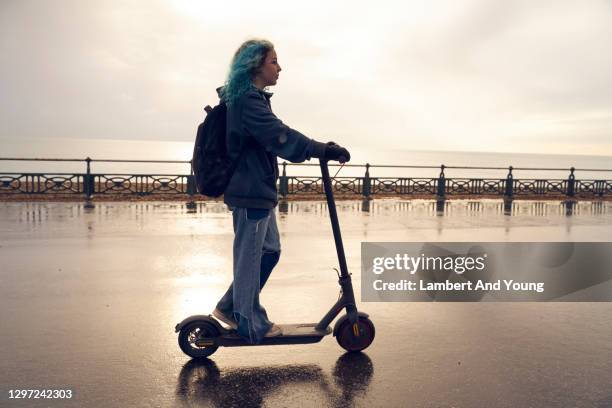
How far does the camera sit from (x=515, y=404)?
317 centimetres

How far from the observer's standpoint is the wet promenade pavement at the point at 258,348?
10.8ft

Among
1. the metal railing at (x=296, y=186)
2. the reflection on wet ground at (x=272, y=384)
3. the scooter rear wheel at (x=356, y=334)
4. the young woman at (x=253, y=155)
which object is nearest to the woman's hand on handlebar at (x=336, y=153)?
the young woman at (x=253, y=155)

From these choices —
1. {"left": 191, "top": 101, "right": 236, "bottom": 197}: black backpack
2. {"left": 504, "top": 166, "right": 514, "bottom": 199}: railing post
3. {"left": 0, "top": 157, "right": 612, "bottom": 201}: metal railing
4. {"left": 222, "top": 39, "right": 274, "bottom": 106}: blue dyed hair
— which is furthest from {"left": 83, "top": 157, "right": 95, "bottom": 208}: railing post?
{"left": 504, "top": 166, "right": 514, "bottom": 199}: railing post

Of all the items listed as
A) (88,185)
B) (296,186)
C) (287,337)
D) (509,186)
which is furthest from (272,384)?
(509,186)

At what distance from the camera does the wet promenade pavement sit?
130 inches

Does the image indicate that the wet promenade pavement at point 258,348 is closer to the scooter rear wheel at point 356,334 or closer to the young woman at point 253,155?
the scooter rear wheel at point 356,334

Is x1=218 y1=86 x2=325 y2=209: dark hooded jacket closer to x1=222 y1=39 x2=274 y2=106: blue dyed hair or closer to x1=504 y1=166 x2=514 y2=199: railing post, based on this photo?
x1=222 y1=39 x2=274 y2=106: blue dyed hair

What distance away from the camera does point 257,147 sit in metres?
3.71

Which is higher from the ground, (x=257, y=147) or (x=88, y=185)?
(x=257, y=147)

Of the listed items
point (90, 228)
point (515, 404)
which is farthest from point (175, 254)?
point (515, 404)

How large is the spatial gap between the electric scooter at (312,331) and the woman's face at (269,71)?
0.70 meters

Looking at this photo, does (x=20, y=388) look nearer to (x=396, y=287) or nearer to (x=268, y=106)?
(x=268, y=106)

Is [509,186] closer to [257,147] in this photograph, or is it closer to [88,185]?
[88,185]

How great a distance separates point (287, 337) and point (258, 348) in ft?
1.26
